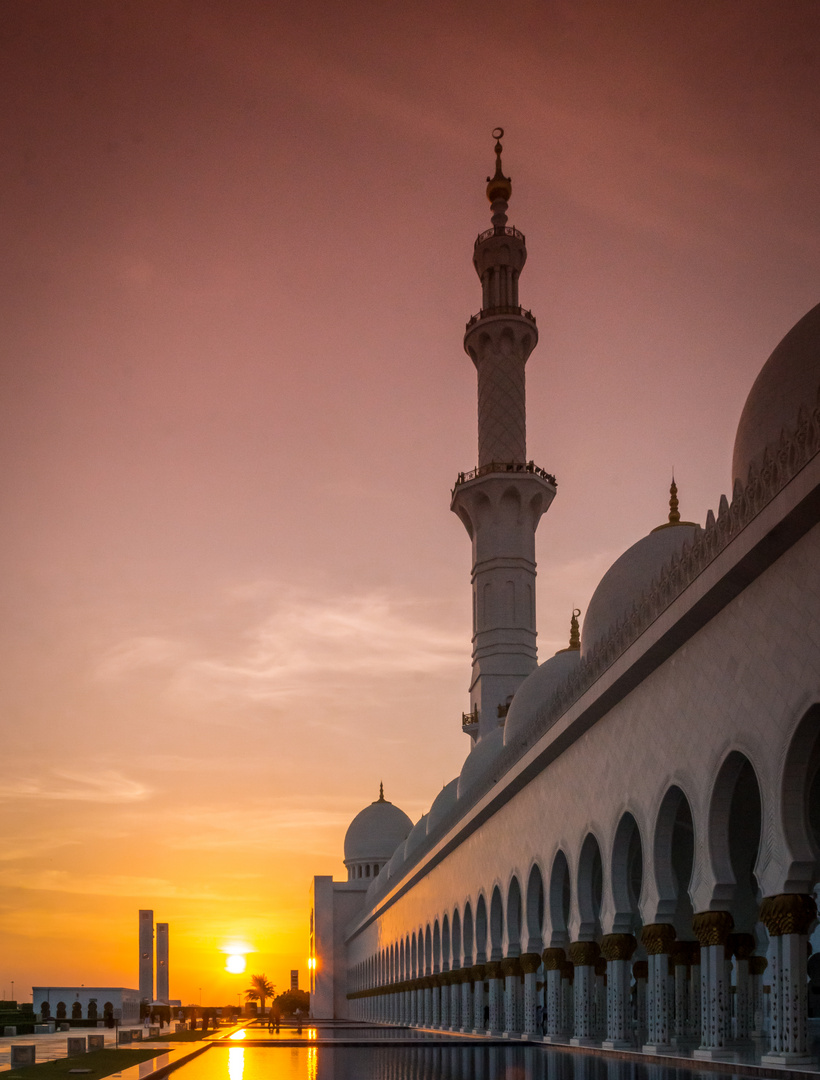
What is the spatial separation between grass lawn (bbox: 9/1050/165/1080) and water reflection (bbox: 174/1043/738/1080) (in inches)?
35.8

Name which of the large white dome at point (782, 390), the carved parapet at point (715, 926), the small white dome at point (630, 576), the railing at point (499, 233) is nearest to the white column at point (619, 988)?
the carved parapet at point (715, 926)

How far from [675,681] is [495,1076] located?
4.47 m

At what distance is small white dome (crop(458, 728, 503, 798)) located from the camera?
95.5 ft

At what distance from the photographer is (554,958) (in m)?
18.4

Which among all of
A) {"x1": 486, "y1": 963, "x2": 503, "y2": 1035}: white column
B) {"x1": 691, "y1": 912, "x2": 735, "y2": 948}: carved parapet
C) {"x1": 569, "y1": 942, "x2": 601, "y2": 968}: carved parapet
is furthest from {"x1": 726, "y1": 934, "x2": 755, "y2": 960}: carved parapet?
{"x1": 486, "y1": 963, "x2": 503, "y2": 1035}: white column

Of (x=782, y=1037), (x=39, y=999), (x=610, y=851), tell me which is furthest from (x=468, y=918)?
(x=39, y=999)

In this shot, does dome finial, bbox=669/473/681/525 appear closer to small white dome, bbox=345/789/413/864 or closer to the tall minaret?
the tall minaret

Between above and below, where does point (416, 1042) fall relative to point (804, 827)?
below

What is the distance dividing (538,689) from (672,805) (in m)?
10.8

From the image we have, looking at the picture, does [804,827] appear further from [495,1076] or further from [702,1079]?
[495,1076]

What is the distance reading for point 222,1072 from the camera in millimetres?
13148

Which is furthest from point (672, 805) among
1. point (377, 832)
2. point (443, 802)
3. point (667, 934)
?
point (377, 832)

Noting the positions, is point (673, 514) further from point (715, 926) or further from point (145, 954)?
point (145, 954)

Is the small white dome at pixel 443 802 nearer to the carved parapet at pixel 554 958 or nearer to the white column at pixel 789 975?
the carved parapet at pixel 554 958
